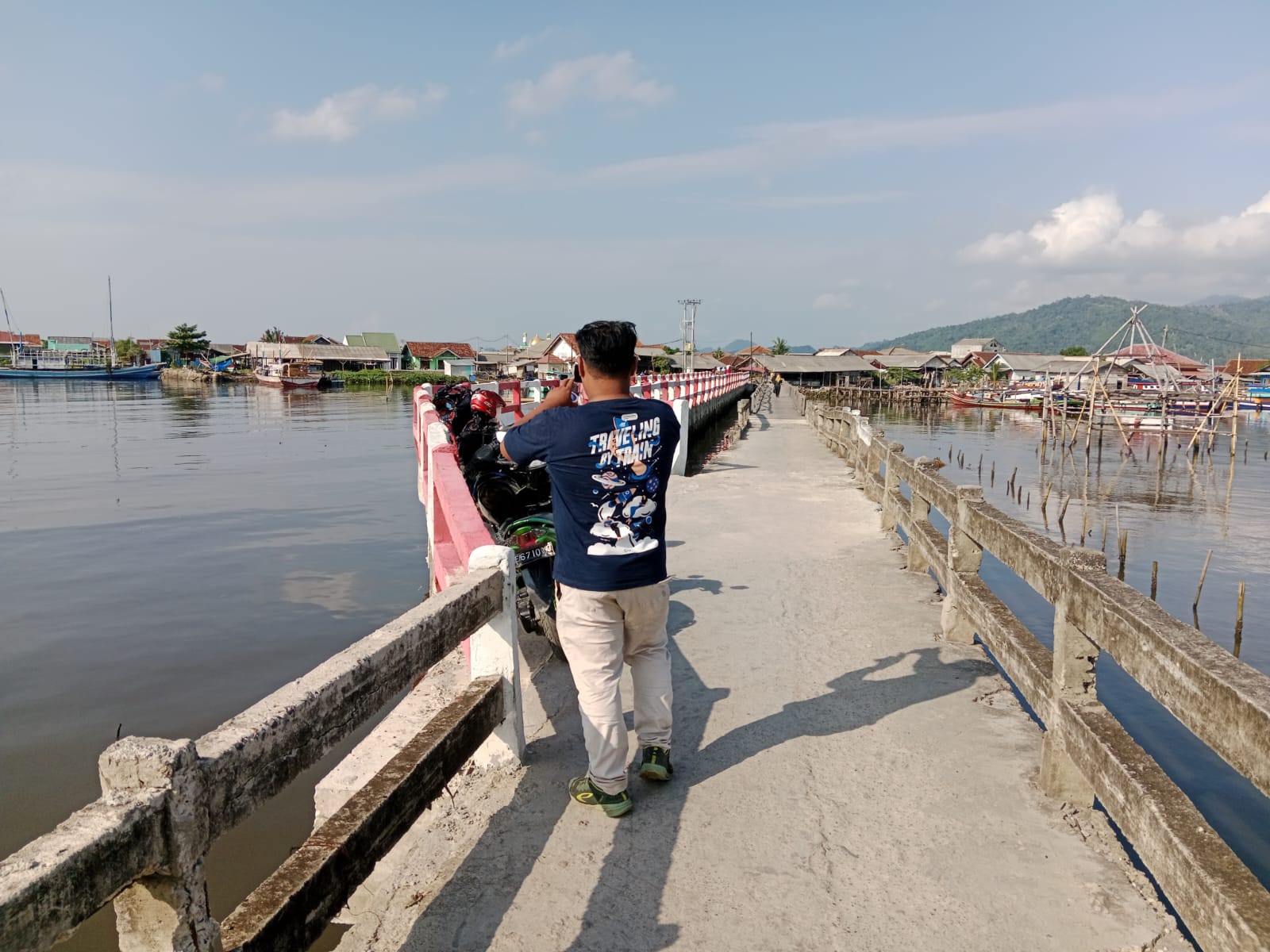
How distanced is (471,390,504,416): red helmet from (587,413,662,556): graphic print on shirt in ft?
15.9

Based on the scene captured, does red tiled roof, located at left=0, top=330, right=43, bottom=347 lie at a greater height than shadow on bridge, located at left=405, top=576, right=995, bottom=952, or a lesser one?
greater

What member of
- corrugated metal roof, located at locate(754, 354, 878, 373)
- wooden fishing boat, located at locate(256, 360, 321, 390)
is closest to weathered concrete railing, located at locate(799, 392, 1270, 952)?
wooden fishing boat, located at locate(256, 360, 321, 390)

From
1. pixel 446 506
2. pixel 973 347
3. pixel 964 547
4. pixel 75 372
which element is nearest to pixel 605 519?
pixel 446 506

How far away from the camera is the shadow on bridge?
262cm

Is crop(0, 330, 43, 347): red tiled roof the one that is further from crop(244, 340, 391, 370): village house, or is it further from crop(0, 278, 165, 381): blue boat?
crop(244, 340, 391, 370): village house

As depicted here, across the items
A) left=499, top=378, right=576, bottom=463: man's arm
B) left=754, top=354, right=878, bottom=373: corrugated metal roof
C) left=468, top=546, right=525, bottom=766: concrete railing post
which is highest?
left=754, top=354, right=878, bottom=373: corrugated metal roof

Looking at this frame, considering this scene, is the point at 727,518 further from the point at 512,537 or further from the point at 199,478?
the point at 199,478

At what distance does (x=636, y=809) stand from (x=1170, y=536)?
1702 centimetres

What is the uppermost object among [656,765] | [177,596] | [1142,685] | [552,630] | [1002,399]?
[1142,685]

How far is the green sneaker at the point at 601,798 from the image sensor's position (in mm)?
3242

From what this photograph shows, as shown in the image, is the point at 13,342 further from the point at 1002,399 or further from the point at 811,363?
the point at 1002,399

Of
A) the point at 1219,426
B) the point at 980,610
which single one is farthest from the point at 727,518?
the point at 1219,426

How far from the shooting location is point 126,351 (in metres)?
103

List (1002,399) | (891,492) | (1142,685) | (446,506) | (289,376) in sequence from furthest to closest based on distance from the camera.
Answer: (289,376), (1002,399), (891,492), (446,506), (1142,685)
